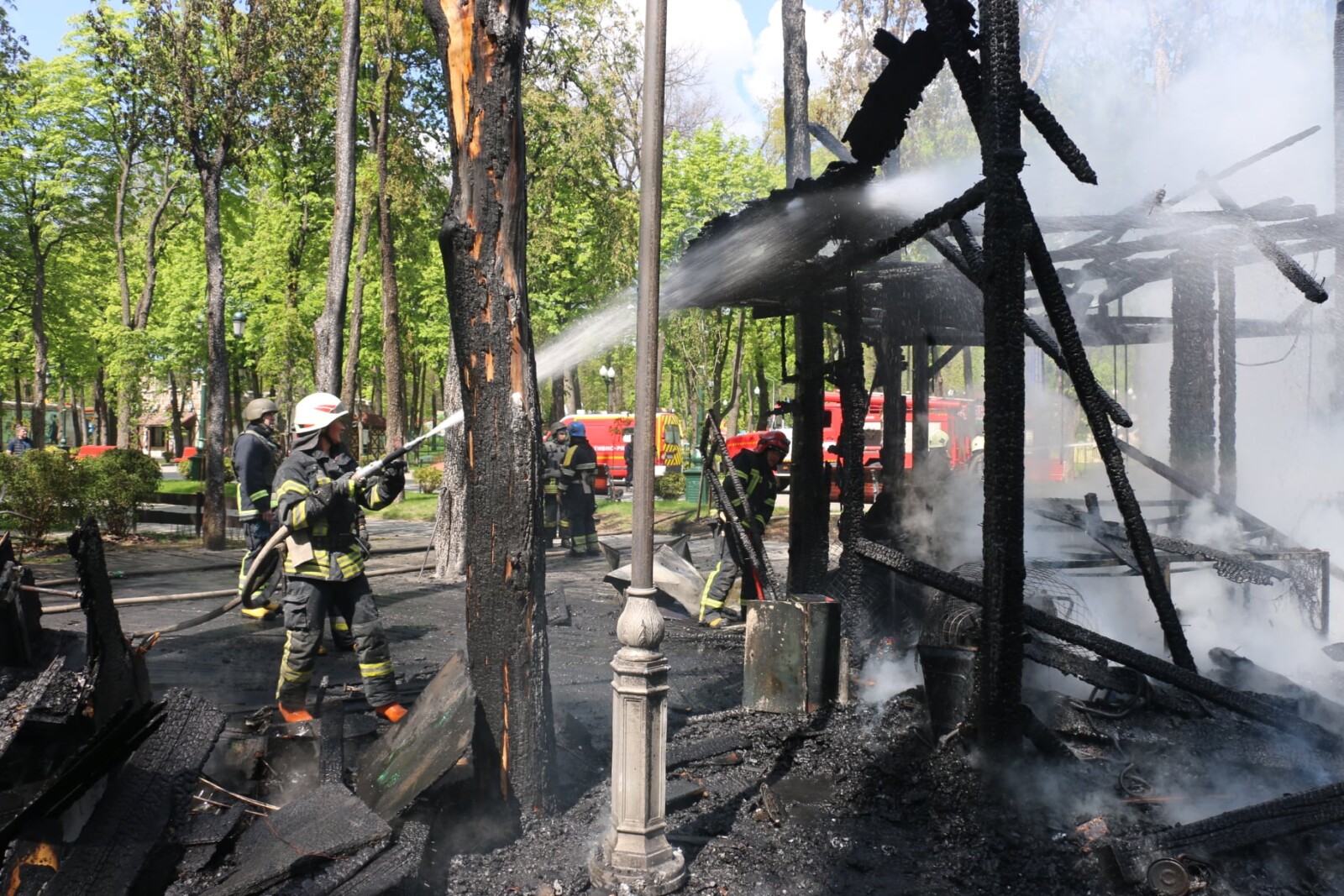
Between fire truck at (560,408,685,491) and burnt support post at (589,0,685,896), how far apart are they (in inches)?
851

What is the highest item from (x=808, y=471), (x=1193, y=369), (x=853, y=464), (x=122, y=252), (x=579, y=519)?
(x=122, y=252)

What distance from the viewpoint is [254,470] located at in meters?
8.69

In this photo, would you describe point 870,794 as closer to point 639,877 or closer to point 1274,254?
point 639,877

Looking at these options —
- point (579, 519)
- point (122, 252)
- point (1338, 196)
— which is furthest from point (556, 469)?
point (122, 252)

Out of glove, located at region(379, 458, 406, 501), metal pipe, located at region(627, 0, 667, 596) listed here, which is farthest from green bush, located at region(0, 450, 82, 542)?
metal pipe, located at region(627, 0, 667, 596)

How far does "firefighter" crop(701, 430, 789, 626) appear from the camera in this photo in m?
9.02

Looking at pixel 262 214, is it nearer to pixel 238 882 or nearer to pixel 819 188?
pixel 819 188

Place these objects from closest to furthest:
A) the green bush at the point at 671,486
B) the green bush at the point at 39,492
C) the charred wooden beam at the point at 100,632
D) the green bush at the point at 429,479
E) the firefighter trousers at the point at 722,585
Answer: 1. the charred wooden beam at the point at 100,632
2. the firefighter trousers at the point at 722,585
3. the green bush at the point at 39,492
4. the green bush at the point at 671,486
5. the green bush at the point at 429,479

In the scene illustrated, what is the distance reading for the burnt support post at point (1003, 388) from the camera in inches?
189

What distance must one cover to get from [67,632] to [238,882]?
109 inches

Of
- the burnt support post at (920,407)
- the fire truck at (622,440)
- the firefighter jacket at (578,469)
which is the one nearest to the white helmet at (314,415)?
the burnt support post at (920,407)

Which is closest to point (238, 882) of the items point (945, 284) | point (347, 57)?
point (945, 284)

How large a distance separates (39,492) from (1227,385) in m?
14.8

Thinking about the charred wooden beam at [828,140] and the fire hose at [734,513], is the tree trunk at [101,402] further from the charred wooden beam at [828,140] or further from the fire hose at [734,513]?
the charred wooden beam at [828,140]
